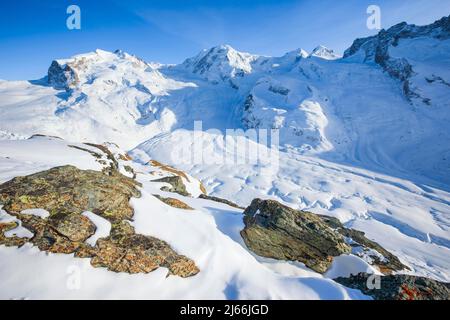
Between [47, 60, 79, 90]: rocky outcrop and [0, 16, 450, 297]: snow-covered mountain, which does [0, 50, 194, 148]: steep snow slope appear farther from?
[0, 16, 450, 297]: snow-covered mountain

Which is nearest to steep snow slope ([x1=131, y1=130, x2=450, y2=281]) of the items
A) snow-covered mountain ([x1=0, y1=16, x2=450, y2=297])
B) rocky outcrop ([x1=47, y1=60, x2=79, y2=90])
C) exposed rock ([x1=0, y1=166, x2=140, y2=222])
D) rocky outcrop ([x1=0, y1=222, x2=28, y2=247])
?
snow-covered mountain ([x1=0, y1=16, x2=450, y2=297])

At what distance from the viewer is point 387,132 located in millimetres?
88188

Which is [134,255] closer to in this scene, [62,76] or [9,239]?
[9,239]

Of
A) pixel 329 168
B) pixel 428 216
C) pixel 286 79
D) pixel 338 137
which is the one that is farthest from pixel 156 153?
pixel 286 79

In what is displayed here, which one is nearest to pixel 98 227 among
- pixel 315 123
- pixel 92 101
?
pixel 315 123

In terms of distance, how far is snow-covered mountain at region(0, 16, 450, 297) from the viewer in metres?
46.5

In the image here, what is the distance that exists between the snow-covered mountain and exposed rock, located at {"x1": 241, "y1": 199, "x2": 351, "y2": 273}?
83cm

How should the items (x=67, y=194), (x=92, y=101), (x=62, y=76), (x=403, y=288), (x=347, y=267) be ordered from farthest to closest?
1. (x=62, y=76)
2. (x=92, y=101)
3. (x=347, y=267)
4. (x=67, y=194)
5. (x=403, y=288)

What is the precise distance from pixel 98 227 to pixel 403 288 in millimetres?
10226

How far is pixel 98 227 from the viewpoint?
9.10 metres

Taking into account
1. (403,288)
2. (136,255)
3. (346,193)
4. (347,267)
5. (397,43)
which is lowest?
(346,193)

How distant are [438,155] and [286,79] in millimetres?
85799
